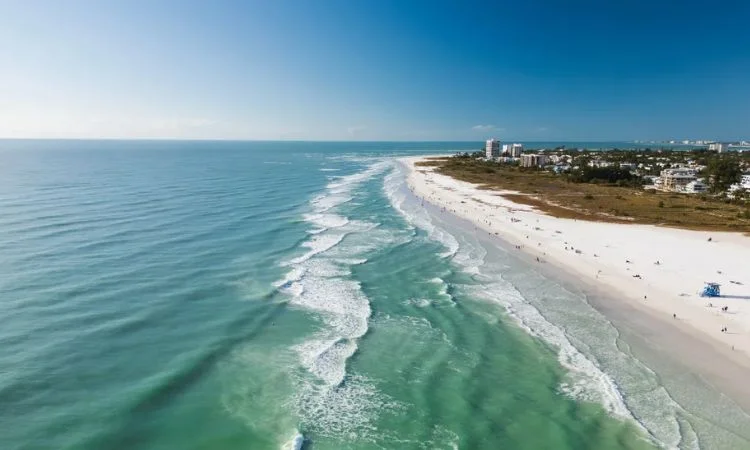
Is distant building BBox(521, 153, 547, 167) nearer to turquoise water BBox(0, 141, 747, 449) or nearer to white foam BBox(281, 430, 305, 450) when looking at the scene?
turquoise water BBox(0, 141, 747, 449)

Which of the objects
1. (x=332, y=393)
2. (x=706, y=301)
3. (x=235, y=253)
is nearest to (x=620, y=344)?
(x=706, y=301)

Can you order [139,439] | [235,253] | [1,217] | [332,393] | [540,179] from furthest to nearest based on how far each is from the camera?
[540,179], [1,217], [235,253], [332,393], [139,439]

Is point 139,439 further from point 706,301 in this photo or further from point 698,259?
point 698,259

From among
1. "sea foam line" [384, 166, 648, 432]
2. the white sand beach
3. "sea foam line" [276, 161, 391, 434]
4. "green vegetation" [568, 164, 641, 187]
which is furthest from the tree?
"sea foam line" [276, 161, 391, 434]

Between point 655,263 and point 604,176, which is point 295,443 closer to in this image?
point 655,263

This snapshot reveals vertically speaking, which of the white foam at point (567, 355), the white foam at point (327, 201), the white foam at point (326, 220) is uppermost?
the white foam at point (326, 220)

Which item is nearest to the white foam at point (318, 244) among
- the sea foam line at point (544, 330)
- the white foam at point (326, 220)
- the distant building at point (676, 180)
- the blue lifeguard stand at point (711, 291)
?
the white foam at point (326, 220)

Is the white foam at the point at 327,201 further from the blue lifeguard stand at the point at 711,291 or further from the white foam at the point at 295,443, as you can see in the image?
the white foam at the point at 295,443
